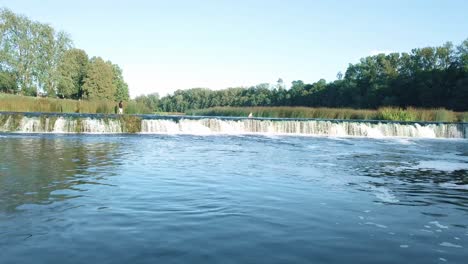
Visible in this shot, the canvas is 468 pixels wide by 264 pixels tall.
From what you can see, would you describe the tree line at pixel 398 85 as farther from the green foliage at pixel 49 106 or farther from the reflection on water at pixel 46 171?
the reflection on water at pixel 46 171

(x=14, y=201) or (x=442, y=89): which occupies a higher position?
(x=442, y=89)

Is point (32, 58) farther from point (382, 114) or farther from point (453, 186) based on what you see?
point (453, 186)

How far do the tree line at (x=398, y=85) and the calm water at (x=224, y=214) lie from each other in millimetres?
53095

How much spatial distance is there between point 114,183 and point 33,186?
1.47 m

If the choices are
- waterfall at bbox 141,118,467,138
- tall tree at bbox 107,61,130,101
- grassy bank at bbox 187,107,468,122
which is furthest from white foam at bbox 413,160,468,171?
tall tree at bbox 107,61,130,101

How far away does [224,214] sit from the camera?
603 cm

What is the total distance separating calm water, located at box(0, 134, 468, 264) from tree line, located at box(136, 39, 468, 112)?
53.1 metres

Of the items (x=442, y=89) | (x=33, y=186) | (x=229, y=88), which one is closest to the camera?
(x=33, y=186)

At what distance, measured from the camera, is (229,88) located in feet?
465

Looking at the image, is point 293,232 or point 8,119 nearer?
point 293,232

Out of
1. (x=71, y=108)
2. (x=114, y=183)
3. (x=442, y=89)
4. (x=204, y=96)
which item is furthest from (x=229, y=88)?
(x=114, y=183)

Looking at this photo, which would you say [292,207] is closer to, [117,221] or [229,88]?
[117,221]

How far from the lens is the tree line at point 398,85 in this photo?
58906 mm

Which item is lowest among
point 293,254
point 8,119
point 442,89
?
point 293,254
